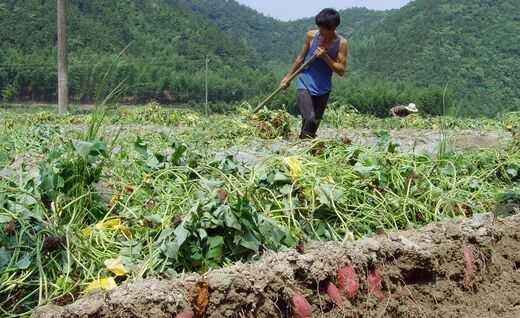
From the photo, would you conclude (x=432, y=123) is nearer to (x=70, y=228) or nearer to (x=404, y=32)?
(x=70, y=228)

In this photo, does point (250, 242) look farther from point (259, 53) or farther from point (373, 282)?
point (259, 53)

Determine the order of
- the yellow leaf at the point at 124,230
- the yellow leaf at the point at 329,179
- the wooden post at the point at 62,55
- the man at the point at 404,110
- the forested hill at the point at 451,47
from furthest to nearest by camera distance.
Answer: the forested hill at the point at 451,47, the man at the point at 404,110, the wooden post at the point at 62,55, the yellow leaf at the point at 329,179, the yellow leaf at the point at 124,230

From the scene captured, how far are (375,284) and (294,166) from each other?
29.8 inches

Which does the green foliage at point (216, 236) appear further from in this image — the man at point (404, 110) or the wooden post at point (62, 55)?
the man at point (404, 110)

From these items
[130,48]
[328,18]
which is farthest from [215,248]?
[130,48]

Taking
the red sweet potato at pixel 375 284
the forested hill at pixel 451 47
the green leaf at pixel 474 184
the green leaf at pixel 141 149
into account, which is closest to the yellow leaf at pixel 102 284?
the red sweet potato at pixel 375 284

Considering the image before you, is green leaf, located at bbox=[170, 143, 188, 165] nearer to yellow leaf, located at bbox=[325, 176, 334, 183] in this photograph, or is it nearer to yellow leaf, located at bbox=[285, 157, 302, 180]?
yellow leaf, located at bbox=[285, 157, 302, 180]

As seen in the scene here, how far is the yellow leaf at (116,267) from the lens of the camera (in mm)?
Result: 2336

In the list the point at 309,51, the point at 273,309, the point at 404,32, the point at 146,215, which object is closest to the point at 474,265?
the point at 273,309

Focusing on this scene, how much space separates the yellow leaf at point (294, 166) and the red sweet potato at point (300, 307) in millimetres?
843

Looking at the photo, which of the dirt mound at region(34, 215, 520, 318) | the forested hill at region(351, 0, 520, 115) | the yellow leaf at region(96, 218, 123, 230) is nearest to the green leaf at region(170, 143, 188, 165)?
the yellow leaf at region(96, 218, 123, 230)

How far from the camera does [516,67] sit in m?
40.9

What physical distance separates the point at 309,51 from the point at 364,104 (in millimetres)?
22921

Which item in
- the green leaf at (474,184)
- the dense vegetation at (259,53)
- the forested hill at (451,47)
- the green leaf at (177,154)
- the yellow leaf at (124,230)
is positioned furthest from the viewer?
the forested hill at (451,47)
